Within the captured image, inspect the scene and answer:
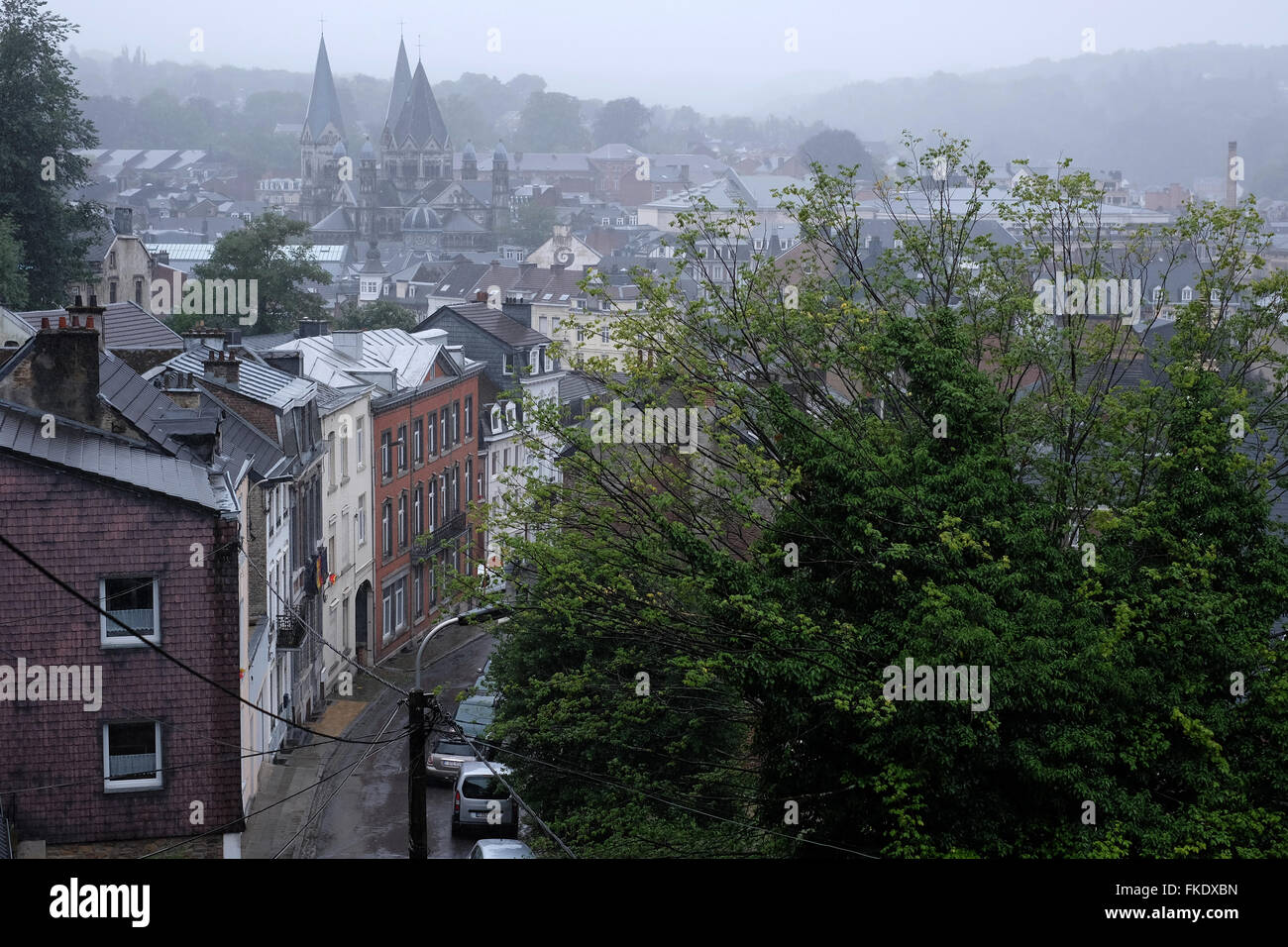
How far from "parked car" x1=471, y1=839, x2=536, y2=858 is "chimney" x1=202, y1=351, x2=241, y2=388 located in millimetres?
13039

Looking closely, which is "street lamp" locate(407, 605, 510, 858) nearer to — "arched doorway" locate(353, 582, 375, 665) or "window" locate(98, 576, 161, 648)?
"window" locate(98, 576, 161, 648)

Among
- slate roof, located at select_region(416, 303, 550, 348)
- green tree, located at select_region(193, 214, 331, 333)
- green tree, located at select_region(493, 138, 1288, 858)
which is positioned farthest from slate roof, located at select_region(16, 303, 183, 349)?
green tree, located at select_region(193, 214, 331, 333)

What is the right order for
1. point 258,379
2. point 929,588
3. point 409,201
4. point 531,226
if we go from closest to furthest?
point 929,588 < point 258,379 < point 531,226 < point 409,201

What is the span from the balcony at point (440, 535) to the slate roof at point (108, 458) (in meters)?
20.9

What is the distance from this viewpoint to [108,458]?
65.2 ft

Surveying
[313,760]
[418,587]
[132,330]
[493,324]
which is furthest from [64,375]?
[493,324]

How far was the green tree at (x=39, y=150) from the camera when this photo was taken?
5956 centimetres

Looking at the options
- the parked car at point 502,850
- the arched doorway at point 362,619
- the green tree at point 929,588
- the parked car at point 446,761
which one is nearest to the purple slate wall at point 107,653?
the parked car at point 502,850

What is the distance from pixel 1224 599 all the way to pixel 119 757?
13542 millimetres

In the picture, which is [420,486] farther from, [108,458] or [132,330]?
[108,458]

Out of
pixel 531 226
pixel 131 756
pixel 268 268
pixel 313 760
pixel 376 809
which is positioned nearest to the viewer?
pixel 131 756

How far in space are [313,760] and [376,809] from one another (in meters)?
2.62
